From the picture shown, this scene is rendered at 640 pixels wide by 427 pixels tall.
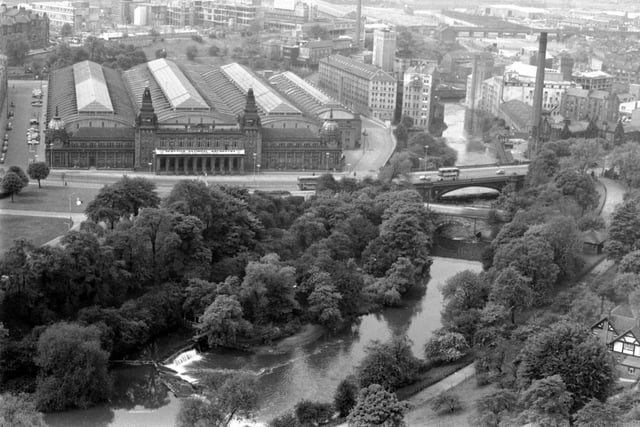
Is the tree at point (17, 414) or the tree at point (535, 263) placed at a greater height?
the tree at point (535, 263)

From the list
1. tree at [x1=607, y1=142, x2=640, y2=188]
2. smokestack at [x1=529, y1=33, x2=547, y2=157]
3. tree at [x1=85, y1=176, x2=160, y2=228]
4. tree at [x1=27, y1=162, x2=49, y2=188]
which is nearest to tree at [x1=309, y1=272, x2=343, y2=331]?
tree at [x1=85, y1=176, x2=160, y2=228]

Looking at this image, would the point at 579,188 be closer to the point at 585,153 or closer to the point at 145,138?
the point at 585,153

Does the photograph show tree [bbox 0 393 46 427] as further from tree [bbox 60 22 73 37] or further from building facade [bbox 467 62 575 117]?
tree [bbox 60 22 73 37]

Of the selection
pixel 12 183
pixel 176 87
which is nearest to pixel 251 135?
pixel 176 87

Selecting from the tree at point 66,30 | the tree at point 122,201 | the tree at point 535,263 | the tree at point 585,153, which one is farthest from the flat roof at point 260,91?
the tree at point 66,30

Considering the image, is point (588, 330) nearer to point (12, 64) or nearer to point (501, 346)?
point (501, 346)

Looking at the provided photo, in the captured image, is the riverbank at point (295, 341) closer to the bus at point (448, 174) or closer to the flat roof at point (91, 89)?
the bus at point (448, 174)
